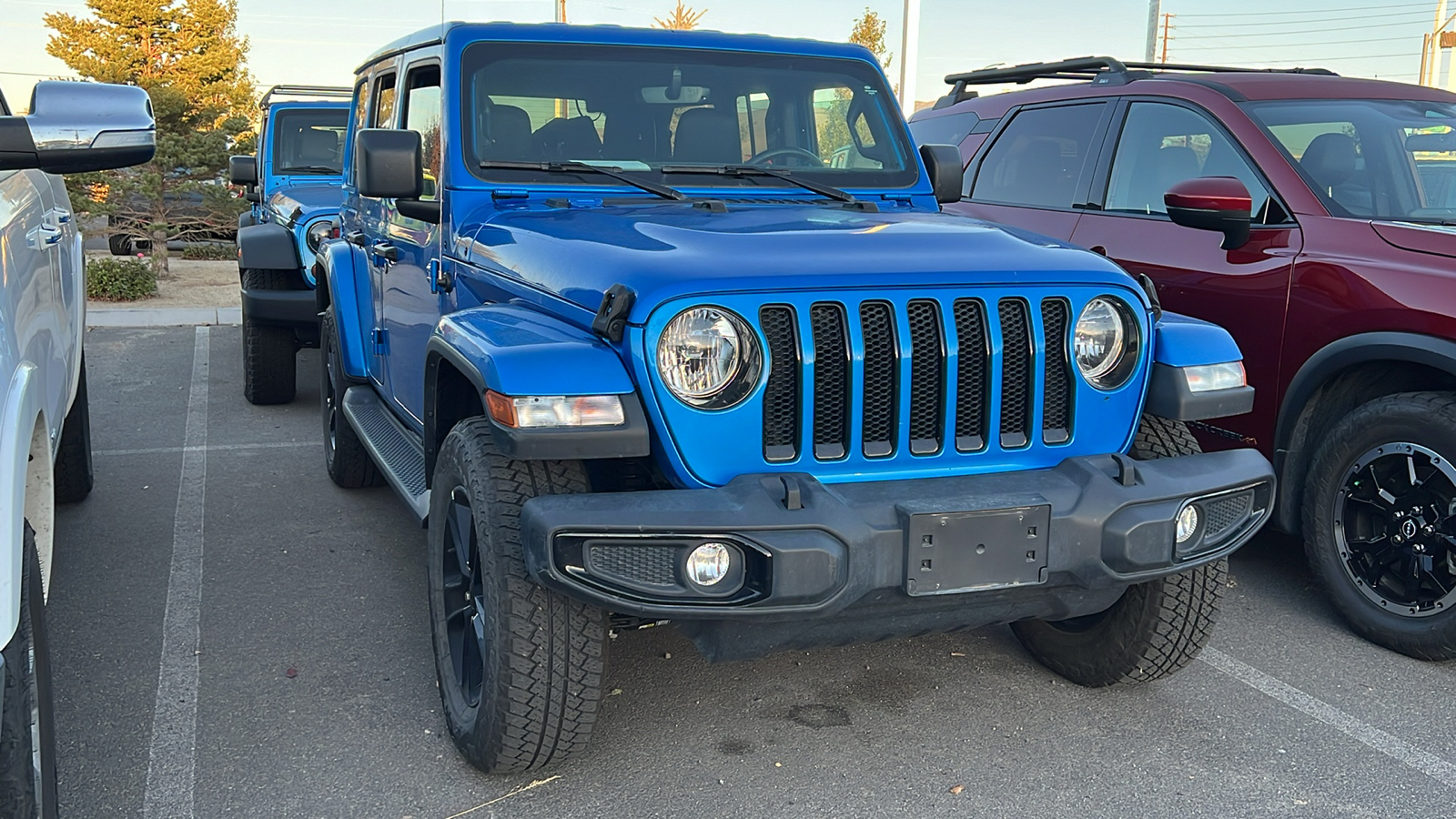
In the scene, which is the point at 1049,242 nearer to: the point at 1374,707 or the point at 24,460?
the point at 1374,707

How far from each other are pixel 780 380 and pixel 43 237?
242 cm

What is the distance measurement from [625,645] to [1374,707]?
231 cm

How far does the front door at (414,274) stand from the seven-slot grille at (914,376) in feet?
5.35

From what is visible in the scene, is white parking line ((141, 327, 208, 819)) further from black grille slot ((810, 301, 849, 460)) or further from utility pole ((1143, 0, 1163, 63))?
utility pole ((1143, 0, 1163, 63))

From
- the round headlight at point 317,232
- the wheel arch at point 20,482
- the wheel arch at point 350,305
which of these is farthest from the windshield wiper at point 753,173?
the round headlight at point 317,232

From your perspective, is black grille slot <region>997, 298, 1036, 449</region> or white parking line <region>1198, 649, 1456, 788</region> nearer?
black grille slot <region>997, 298, 1036, 449</region>

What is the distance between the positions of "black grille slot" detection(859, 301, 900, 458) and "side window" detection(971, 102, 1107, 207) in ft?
9.39

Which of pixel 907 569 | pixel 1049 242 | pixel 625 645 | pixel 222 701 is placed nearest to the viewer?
pixel 907 569

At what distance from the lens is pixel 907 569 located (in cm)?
263

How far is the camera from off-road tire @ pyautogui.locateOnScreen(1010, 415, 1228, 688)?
324 cm

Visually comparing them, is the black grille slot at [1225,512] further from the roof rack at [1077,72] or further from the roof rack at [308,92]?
the roof rack at [308,92]

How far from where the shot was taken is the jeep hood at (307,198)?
26.5 ft

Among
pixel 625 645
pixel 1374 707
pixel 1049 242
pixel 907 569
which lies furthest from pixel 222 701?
pixel 1374 707

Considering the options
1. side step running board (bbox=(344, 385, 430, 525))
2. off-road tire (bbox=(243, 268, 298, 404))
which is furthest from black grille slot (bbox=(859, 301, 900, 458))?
off-road tire (bbox=(243, 268, 298, 404))
